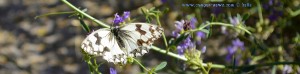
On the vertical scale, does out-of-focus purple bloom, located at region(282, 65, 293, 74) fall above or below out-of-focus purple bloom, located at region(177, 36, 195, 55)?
below

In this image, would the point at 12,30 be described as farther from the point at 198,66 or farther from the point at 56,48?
the point at 198,66

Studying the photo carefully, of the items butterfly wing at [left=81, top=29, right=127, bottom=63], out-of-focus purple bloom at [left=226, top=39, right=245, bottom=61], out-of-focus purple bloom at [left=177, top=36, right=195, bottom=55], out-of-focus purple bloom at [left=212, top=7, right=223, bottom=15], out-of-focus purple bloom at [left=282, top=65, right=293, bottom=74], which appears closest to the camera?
butterfly wing at [left=81, top=29, right=127, bottom=63]

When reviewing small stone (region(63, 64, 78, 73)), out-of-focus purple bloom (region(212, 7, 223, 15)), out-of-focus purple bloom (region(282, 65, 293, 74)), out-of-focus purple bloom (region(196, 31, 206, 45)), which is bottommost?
out-of-focus purple bloom (region(282, 65, 293, 74))

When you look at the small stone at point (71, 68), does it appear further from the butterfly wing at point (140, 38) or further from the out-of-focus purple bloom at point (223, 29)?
the butterfly wing at point (140, 38)

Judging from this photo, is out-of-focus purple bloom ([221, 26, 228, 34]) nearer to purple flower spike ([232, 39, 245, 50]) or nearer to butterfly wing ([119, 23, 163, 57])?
purple flower spike ([232, 39, 245, 50])

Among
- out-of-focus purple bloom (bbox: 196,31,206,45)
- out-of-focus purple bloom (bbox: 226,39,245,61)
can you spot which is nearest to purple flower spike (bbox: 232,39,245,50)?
out-of-focus purple bloom (bbox: 226,39,245,61)

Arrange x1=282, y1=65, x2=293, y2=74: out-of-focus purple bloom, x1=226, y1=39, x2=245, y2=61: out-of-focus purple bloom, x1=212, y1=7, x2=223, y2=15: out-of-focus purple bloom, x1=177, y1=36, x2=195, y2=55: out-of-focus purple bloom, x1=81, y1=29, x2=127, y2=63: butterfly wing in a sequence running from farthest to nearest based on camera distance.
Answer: x1=212, y1=7, x2=223, y2=15: out-of-focus purple bloom → x1=226, y1=39, x2=245, y2=61: out-of-focus purple bloom → x1=282, y1=65, x2=293, y2=74: out-of-focus purple bloom → x1=177, y1=36, x2=195, y2=55: out-of-focus purple bloom → x1=81, y1=29, x2=127, y2=63: butterfly wing

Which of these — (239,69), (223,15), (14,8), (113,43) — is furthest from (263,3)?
(113,43)

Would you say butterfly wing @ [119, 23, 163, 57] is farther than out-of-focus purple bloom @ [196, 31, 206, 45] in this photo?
No
